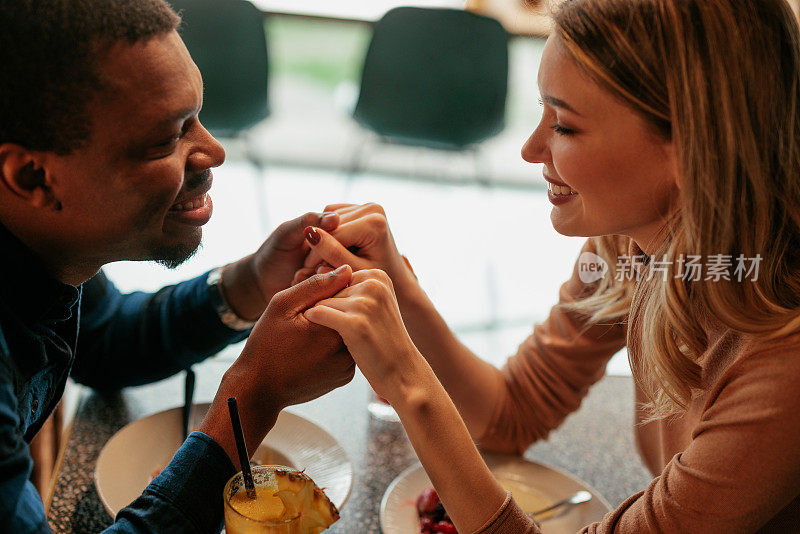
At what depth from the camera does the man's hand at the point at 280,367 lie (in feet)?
3.11

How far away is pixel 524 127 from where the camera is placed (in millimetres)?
4980

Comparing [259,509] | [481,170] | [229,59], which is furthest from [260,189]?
[259,509]

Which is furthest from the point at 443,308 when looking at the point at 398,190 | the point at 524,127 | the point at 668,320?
the point at 524,127

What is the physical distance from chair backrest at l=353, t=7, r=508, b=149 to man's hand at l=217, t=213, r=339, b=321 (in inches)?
83.5

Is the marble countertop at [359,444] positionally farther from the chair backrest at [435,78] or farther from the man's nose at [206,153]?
the chair backrest at [435,78]

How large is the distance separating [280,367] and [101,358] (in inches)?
19.5

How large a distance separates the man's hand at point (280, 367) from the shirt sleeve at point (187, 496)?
0.9 inches

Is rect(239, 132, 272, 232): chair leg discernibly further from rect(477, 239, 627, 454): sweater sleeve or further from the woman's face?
the woman's face

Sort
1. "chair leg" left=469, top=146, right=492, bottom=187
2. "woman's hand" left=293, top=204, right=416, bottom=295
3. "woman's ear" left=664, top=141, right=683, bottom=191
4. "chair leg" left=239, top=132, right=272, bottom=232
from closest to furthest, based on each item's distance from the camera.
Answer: "woman's ear" left=664, top=141, right=683, bottom=191
"woman's hand" left=293, top=204, right=416, bottom=295
"chair leg" left=239, top=132, right=272, bottom=232
"chair leg" left=469, top=146, right=492, bottom=187

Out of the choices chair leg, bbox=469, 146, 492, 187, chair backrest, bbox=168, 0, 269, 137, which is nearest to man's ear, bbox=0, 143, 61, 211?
chair backrest, bbox=168, 0, 269, 137

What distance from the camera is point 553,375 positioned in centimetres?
134

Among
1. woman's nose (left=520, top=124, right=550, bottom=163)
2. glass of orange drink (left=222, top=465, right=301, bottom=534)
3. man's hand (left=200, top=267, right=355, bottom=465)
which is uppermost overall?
woman's nose (left=520, top=124, right=550, bottom=163)

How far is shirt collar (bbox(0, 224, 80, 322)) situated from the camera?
3.02 ft

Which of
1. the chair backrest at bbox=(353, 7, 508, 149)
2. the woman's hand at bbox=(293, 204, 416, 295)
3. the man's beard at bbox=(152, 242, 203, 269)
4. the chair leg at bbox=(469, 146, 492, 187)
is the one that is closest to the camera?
the man's beard at bbox=(152, 242, 203, 269)
